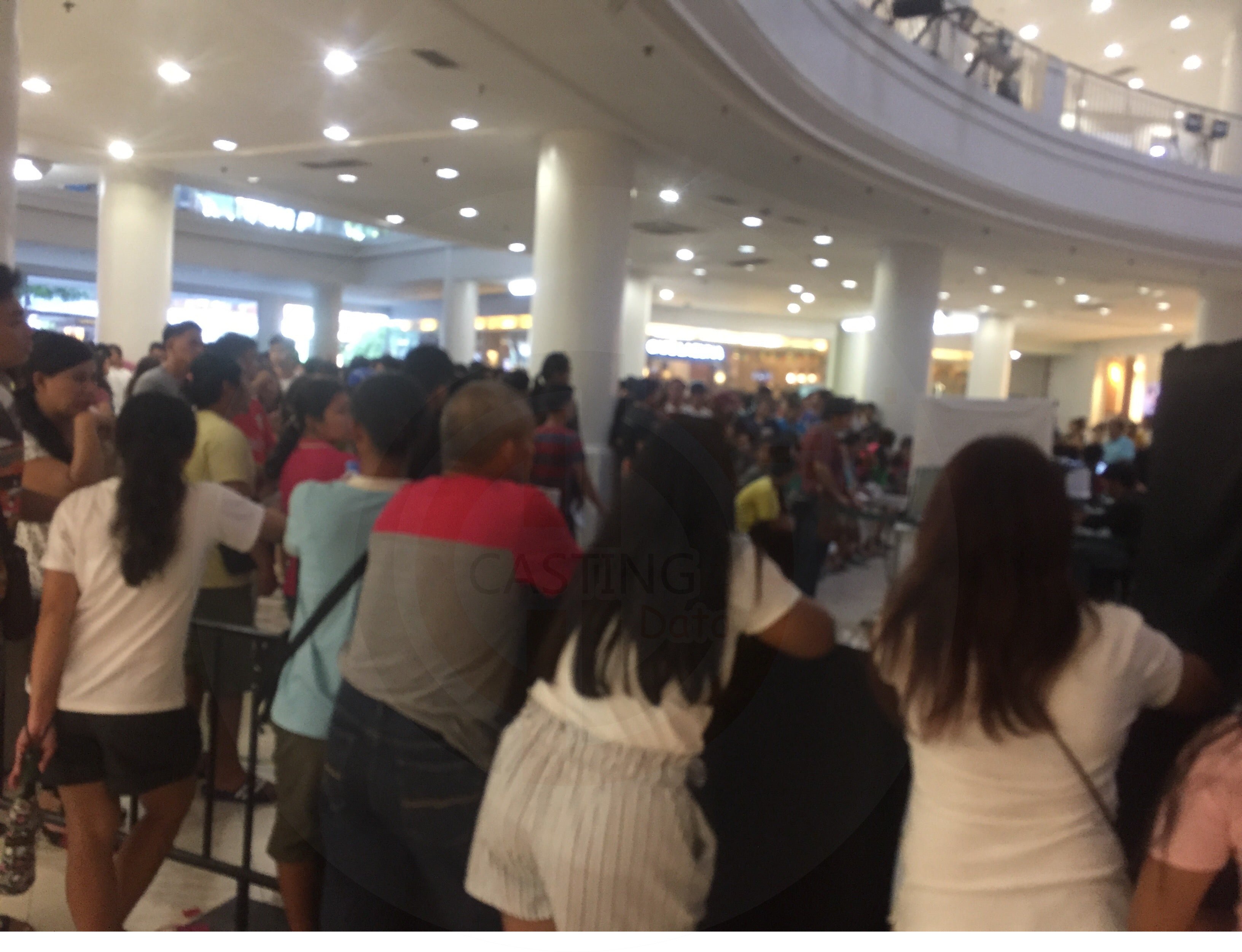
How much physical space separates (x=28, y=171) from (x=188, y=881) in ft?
37.2

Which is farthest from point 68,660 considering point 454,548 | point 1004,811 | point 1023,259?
point 1023,259

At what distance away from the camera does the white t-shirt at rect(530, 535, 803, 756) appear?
1.25 m

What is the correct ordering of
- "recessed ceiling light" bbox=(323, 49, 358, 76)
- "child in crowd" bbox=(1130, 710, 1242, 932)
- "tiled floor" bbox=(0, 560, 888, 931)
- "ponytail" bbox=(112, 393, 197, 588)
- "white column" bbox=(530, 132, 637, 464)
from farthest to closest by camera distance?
"white column" bbox=(530, 132, 637, 464)
"recessed ceiling light" bbox=(323, 49, 358, 76)
"tiled floor" bbox=(0, 560, 888, 931)
"ponytail" bbox=(112, 393, 197, 588)
"child in crowd" bbox=(1130, 710, 1242, 932)

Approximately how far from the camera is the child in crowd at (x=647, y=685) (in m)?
1.24

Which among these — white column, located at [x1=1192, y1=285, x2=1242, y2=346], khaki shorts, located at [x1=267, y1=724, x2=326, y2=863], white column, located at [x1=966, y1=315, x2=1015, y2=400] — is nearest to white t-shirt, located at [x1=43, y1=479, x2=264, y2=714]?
khaki shorts, located at [x1=267, y1=724, x2=326, y2=863]

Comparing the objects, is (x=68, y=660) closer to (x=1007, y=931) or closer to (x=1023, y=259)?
(x=1007, y=931)

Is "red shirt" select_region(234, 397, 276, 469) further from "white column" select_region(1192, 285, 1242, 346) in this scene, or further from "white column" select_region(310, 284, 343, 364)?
"white column" select_region(310, 284, 343, 364)

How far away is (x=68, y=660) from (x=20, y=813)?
18.1 inches

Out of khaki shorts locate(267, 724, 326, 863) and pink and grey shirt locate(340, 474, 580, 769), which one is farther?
khaki shorts locate(267, 724, 326, 863)

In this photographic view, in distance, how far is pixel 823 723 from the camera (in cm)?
166

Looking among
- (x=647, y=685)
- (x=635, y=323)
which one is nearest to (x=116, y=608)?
(x=647, y=685)

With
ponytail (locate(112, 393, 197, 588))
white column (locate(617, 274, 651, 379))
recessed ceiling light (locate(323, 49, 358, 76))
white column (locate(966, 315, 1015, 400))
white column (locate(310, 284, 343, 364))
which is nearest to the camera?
ponytail (locate(112, 393, 197, 588))

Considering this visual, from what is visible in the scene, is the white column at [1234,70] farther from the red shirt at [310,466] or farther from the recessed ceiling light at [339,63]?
the red shirt at [310,466]

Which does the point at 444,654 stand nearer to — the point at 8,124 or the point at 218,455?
the point at 218,455
